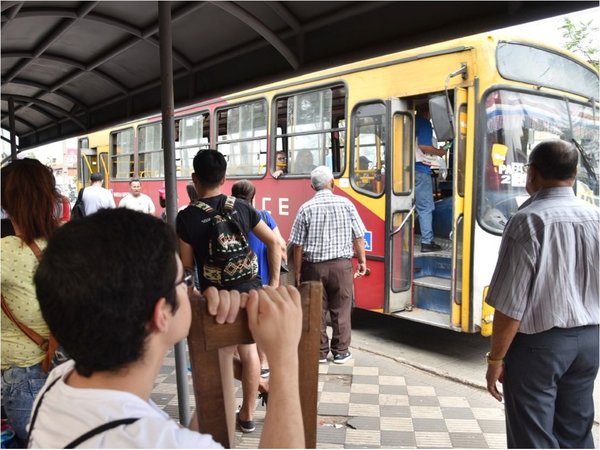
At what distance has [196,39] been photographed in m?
4.00

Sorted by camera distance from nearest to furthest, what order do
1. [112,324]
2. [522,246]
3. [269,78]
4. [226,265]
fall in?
1. [112,324]
2. [522,246]
3. [226,265]
4. [269,78]

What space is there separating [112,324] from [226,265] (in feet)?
7.26

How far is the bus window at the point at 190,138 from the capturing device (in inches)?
307

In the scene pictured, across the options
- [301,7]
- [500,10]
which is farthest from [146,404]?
[301,7]

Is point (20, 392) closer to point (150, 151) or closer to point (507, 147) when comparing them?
point (507, 147)

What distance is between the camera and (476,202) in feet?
15.6

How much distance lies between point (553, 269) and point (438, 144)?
397 centimetres

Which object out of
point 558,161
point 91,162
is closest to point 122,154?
point 91,162

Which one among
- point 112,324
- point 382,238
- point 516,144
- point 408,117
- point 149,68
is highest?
point 149,68

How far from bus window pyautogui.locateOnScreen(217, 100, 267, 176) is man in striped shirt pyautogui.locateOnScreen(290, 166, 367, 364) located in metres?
2.10

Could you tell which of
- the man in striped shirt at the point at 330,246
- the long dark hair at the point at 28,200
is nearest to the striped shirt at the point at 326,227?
the man in striped shirt at the point at 330,246

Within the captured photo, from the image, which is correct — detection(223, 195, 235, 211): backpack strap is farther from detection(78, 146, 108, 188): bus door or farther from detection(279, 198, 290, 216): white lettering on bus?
detection(78, 146, 108, 188): bus door

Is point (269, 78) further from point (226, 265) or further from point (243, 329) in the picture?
point (243, 329)

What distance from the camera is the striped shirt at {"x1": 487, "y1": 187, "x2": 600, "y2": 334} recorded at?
2318 millimetres
